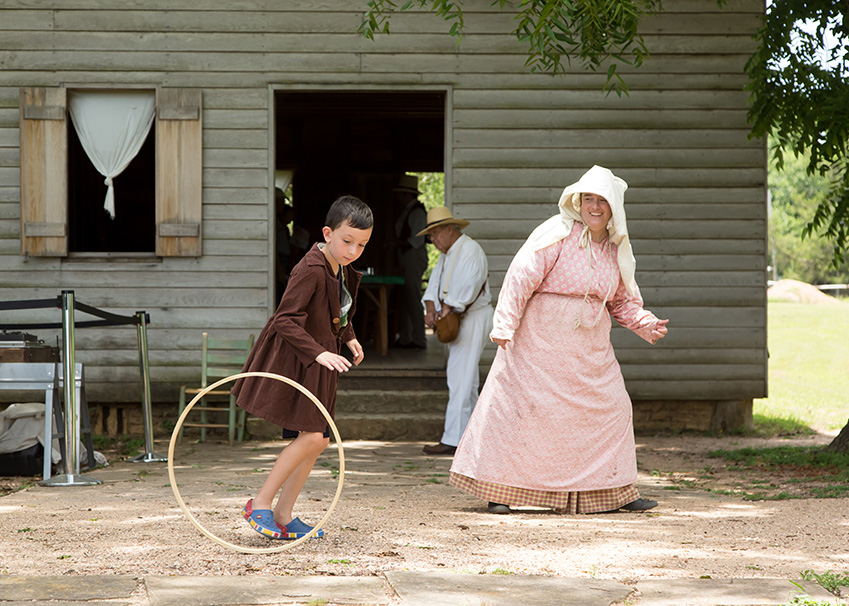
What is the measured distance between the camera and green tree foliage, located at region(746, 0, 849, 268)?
24.1 feet

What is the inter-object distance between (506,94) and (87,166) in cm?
387

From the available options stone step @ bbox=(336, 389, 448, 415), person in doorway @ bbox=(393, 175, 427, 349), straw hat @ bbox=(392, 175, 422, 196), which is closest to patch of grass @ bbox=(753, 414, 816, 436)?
stone step @ bbox=(336, 389, 448, 415)

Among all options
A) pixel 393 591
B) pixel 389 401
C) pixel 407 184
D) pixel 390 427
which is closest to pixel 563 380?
pixel 393 591

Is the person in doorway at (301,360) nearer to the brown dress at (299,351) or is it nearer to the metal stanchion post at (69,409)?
the brown dress at (299,351)

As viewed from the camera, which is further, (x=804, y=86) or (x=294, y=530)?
(x=804, y=86)

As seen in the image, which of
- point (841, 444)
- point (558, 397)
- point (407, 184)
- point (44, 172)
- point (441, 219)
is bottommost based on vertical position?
point (841, 444)

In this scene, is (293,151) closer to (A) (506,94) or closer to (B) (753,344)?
(A) (506,94)

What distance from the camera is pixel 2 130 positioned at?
8461 millimetres

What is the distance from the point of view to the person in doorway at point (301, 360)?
398 cm

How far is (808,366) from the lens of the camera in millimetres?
16000

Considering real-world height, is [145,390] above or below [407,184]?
below

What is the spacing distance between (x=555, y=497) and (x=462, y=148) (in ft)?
13.8

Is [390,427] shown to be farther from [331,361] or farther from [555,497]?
[331,361]

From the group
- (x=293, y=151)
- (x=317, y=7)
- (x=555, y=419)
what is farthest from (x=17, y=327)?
(x=293, y=151)
